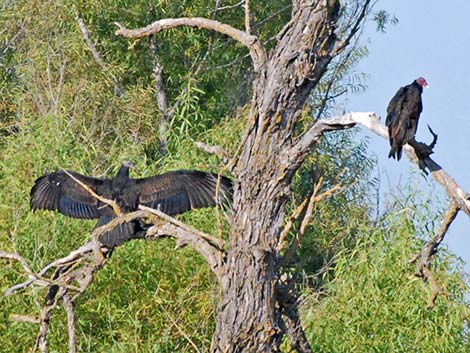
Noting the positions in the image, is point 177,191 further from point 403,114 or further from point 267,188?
point 267,188

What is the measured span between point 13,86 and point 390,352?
25.2 feet

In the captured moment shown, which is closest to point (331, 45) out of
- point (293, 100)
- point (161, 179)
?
point (293, 100)

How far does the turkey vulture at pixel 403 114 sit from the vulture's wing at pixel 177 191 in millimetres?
1141

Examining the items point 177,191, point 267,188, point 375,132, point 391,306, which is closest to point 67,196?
point 177,191

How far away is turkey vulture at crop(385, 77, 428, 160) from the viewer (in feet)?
20.1

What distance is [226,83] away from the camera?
14383 millimetres

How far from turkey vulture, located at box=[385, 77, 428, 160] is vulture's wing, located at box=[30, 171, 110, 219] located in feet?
5.71

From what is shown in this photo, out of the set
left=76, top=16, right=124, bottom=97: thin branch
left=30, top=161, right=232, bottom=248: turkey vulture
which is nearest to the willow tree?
left=30, top=161, right=232, bottom=248: turkey vulture

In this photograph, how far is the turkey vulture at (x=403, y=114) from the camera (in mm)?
6117

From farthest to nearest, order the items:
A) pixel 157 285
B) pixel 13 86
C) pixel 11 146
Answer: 1. pixel 13 86
2. pixel 11 146
3. pixel 157 285

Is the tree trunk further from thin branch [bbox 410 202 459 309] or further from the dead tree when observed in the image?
thin branch [bbox 410 202 459 309]

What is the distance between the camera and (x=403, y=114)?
691cm

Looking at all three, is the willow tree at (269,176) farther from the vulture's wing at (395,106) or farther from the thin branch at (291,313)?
the vulture's wing at (395,106)

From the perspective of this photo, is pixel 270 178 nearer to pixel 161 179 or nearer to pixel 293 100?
pixel 293 100
